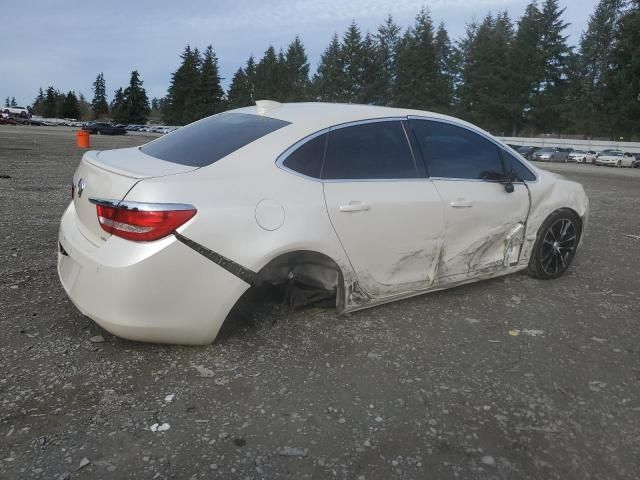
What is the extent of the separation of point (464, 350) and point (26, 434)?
2.47 m

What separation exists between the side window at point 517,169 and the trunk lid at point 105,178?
2719 mm

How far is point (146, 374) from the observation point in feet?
9.40

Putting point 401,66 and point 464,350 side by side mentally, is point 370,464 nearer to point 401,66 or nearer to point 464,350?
point 464,350

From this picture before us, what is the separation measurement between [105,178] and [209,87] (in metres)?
96.4

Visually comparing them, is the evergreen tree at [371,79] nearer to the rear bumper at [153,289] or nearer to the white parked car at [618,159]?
the white parked car at [618,159]

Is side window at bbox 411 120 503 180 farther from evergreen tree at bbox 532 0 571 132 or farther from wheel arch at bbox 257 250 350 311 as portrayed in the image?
evergreen tree at bbox 532 0 571 132

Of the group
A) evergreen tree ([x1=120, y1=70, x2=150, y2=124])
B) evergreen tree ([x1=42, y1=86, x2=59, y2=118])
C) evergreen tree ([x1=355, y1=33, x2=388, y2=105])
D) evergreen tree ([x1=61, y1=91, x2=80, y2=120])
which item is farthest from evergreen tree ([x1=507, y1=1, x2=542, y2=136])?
evergreen tree ([x1=42, y1=86, x2=59, y2=118])

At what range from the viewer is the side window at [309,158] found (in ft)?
10.6

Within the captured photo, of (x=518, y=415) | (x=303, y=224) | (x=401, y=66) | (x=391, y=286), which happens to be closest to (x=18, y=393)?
(x=303, y=224)

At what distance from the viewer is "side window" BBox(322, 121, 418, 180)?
3.41 m

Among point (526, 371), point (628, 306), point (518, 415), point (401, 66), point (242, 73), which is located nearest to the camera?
point (518, 415)

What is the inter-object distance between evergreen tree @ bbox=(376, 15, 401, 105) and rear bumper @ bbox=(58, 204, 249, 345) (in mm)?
78055

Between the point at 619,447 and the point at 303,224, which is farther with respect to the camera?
the point at 303,224

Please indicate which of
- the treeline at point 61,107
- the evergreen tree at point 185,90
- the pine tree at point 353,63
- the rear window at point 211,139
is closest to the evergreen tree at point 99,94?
the treeline at point 61,107
